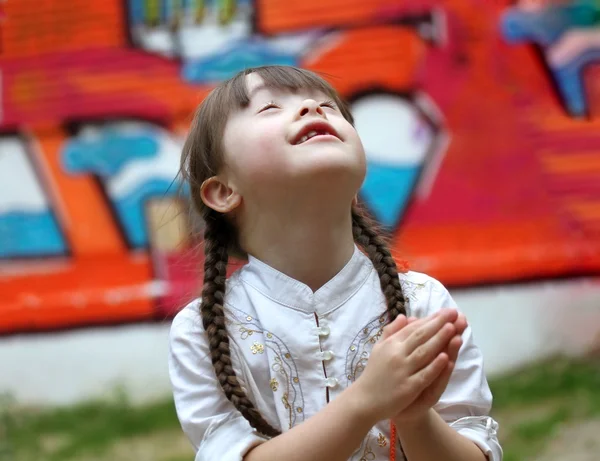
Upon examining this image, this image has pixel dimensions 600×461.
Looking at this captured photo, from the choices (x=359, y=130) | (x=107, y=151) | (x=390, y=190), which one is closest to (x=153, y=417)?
(x=107, y=151)

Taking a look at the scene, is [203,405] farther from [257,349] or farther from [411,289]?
[411,289]

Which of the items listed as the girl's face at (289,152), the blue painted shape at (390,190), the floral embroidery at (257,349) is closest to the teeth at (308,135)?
the girl's face at (289,152)

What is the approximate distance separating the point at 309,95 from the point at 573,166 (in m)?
2.63

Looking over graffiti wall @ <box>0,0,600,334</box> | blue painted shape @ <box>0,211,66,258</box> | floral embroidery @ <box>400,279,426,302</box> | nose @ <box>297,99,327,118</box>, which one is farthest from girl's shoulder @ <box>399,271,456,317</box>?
blue painted shape @ <box>0,211,66,258</box>

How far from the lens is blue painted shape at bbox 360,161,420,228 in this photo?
3619mm

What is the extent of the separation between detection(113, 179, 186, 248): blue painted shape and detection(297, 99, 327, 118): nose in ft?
8.11

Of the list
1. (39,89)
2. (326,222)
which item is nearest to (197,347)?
(326,222)

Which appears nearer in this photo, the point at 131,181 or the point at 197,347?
the point at 197,347

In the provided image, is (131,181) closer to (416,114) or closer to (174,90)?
(174,90)

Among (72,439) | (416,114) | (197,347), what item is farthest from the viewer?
(416,114)

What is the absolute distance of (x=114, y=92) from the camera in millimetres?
3822

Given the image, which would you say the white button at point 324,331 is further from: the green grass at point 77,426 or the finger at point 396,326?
the green grass at point 77,426

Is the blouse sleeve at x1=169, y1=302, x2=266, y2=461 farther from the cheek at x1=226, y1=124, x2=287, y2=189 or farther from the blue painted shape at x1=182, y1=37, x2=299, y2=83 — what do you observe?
the blue painted shape at x1=182, y1=37, x2=299, y2=83

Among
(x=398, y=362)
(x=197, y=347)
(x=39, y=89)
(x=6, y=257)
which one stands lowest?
(x=6, y=257)
